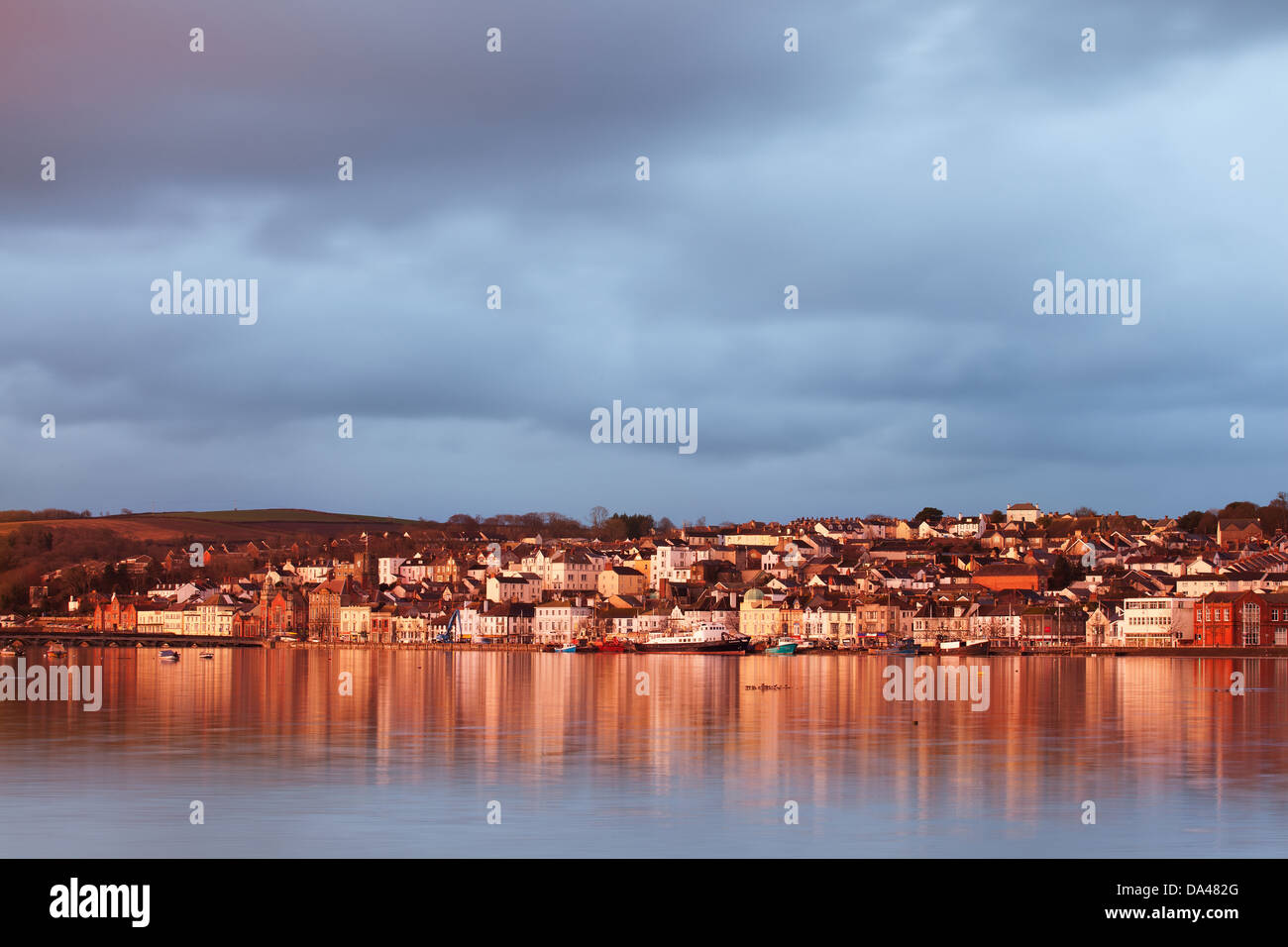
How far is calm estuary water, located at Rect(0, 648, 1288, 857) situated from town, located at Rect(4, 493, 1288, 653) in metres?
61.4

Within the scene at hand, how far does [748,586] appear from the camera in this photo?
133 metres

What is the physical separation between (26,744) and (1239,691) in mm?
41062

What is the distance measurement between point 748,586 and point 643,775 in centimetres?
10507

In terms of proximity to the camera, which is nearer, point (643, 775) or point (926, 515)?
point (643, 775)

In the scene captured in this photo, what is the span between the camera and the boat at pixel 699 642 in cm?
11219

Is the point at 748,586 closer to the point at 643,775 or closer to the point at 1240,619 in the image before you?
the point at 1240,619

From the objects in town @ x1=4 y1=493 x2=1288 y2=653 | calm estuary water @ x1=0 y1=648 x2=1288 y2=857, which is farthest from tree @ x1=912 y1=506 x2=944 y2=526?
calm estuary water @ x1=0 y1=648 x2=1288 y2=857

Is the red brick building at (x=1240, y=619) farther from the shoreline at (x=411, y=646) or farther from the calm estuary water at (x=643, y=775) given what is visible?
the calm estuary water at (x=643, y=775)

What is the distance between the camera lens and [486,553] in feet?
550

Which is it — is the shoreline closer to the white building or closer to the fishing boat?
the fishing boat

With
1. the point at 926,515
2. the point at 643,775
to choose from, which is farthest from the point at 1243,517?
the point at 643,775

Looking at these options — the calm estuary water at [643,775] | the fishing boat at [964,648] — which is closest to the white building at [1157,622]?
the fishing boat at [964,648]

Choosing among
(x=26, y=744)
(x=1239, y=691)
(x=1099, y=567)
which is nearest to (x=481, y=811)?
(x=26, y=744)
